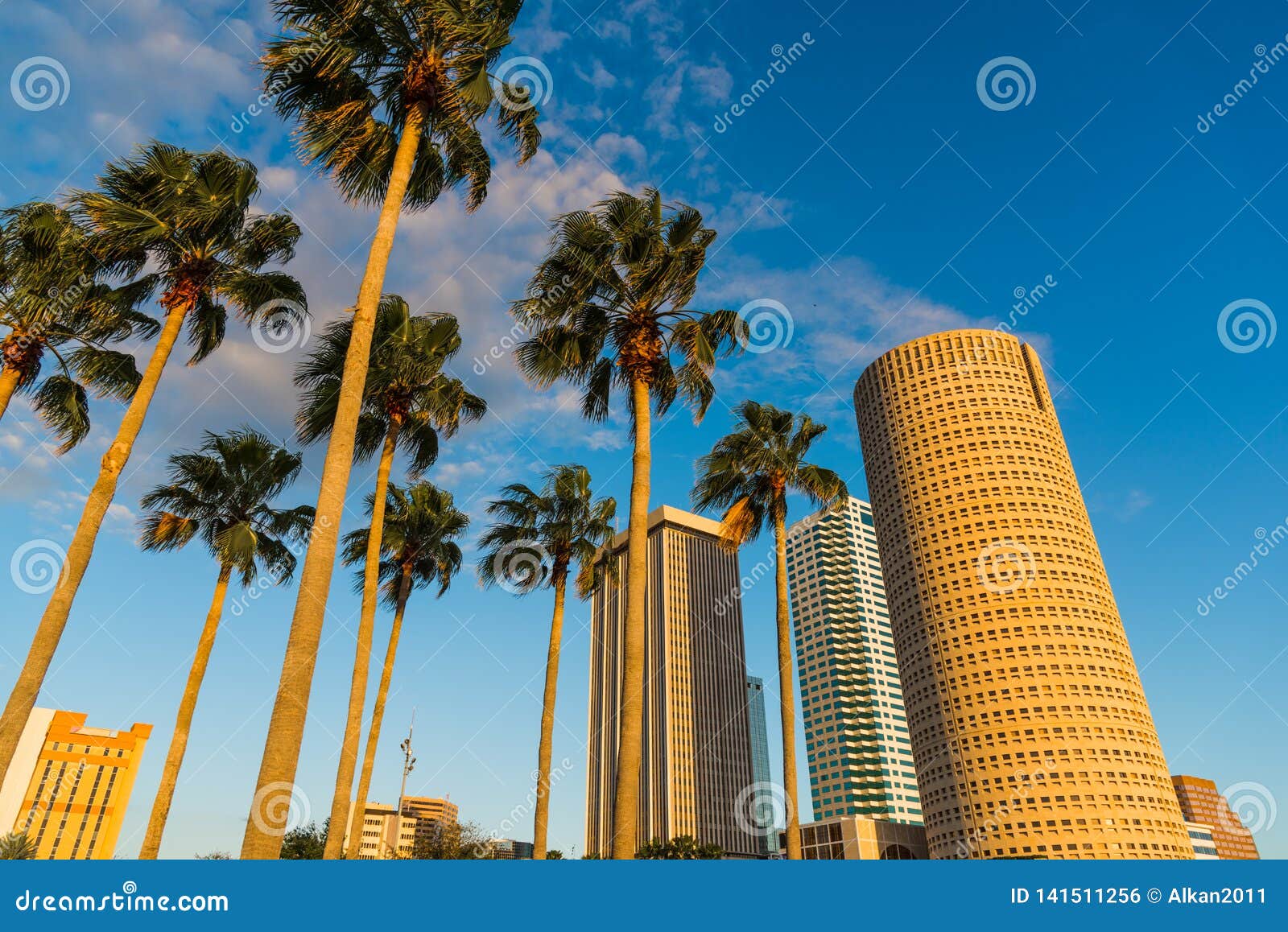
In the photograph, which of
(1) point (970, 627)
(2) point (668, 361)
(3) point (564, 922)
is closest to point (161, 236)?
(2) point (668, 361)

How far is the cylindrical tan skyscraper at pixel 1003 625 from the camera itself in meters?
122

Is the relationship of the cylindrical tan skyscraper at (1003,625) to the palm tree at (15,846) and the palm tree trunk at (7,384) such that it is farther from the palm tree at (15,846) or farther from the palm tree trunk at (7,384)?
the palm tree trunk at (7,384)

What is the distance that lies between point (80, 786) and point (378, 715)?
173743 millimetres

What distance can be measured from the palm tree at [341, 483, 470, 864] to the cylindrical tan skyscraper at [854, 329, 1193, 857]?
124 m

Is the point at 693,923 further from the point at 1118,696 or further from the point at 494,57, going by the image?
the point at 1118,696

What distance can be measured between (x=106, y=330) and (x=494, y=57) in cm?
1221

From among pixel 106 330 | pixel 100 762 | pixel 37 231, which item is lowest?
pixel 106 330

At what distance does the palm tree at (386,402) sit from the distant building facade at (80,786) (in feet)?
530

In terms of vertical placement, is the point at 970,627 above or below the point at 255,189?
above

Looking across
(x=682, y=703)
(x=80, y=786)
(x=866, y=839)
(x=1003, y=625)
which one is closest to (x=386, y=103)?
(x=1003, y=625)

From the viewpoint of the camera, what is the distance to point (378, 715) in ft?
80.1

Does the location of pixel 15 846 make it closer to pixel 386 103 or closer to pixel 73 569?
pixel 73 569

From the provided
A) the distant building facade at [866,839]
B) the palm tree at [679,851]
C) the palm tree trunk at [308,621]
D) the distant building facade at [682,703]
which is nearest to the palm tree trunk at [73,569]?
the palm tree trunk at [308,621]

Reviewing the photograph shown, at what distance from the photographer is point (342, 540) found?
1016 inches
